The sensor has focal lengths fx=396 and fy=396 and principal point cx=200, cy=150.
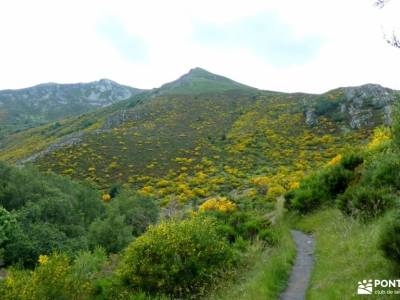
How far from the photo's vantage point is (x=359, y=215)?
12906 mm

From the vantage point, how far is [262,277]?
9820mm

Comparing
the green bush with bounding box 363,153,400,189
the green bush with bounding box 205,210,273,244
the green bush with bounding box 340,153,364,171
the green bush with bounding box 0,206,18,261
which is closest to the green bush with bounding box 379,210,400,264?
the green bush with bounding box 363,153,400,189

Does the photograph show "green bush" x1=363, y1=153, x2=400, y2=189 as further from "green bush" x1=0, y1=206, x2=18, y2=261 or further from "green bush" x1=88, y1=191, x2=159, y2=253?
"green bush" x1=0, y1=206, x2=18, y2=261

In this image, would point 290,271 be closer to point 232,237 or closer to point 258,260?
point 258,260

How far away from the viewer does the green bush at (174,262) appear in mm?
10992

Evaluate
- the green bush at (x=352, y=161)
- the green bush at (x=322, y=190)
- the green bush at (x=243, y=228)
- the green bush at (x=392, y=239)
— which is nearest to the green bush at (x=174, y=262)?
the green bush at (x=243, y=228)

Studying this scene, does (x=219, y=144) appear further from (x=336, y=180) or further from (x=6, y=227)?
(x=336, y=180)

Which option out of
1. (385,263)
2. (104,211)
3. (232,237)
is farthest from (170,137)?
(385,263)

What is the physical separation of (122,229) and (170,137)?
120 feet

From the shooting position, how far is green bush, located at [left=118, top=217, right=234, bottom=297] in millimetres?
10992

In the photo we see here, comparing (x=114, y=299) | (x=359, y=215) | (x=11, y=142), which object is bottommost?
(x=11, y=142)

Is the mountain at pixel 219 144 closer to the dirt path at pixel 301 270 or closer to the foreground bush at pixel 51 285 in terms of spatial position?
the dirt path at pixel 301 270
